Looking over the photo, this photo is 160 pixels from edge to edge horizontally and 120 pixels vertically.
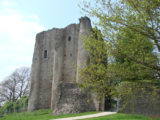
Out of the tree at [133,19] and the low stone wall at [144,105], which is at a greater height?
the tree at [133,19]

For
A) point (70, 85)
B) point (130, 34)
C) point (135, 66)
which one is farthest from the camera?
point (70, 85)

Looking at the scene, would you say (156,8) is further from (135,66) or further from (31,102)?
(31,102)

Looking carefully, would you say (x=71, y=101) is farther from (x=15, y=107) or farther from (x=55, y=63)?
(x=15, y=107)

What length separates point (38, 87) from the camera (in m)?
28.0

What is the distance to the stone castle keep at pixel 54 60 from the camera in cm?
2536

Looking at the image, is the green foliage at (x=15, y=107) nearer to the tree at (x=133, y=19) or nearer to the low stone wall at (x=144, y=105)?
the low stone wall at (x=144, y=105)

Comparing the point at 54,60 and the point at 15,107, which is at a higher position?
the point at 54,60

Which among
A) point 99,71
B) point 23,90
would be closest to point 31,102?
point 23,90

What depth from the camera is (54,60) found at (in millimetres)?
27016

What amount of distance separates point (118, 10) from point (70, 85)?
13.7m

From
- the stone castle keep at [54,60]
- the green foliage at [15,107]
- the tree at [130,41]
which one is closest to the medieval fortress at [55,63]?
the stone castle keep at [54,60]

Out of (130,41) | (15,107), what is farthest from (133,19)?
(15,107)

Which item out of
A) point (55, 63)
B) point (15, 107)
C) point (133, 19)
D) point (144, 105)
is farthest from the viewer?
point (15, 107)

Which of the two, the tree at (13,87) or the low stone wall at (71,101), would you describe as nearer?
the low stone wall at (71,101)
